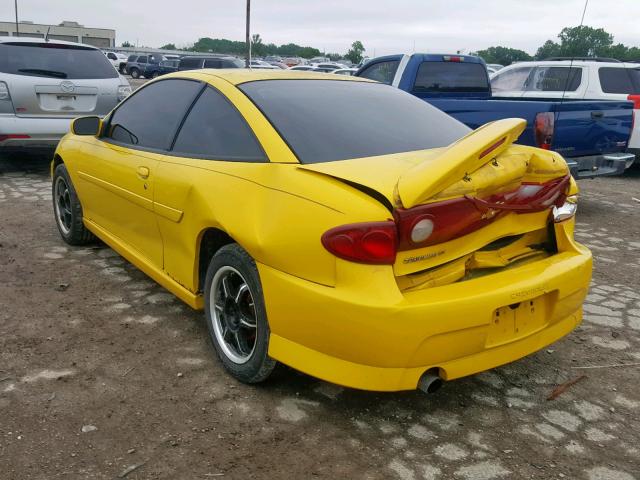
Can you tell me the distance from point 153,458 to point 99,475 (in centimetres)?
20

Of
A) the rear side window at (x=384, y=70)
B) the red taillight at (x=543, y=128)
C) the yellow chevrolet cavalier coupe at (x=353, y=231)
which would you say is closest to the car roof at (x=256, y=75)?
the yellow chevrolet cavalier coupe at (x=353, y=231)

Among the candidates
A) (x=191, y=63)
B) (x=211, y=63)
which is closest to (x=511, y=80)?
(x=211, y=63)

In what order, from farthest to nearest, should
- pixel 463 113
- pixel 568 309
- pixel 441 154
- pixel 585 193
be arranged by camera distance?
1. pixel 585 193
2. pixel 463 113
3. pixel 568 309
4. pixel 441 154

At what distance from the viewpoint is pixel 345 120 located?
308cm

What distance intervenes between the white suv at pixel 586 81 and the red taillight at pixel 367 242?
7.20 meters

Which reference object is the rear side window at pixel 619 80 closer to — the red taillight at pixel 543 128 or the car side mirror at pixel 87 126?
the red taillight at pixel 543 128

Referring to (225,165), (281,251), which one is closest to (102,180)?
(225,165)

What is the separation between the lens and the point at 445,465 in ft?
7.83

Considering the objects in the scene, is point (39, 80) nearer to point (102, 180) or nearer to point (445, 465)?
point (102, 180)

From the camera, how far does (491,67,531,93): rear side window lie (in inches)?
383

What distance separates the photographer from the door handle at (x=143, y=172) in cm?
348

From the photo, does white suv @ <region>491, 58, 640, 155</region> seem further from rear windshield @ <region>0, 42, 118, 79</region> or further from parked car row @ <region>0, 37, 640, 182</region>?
rear windshield @ <region>0, 42, 118, 79</region>

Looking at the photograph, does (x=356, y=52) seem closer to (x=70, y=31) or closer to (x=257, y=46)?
(x=257, y=46)

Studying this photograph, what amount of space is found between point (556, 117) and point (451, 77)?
2.19 meters
